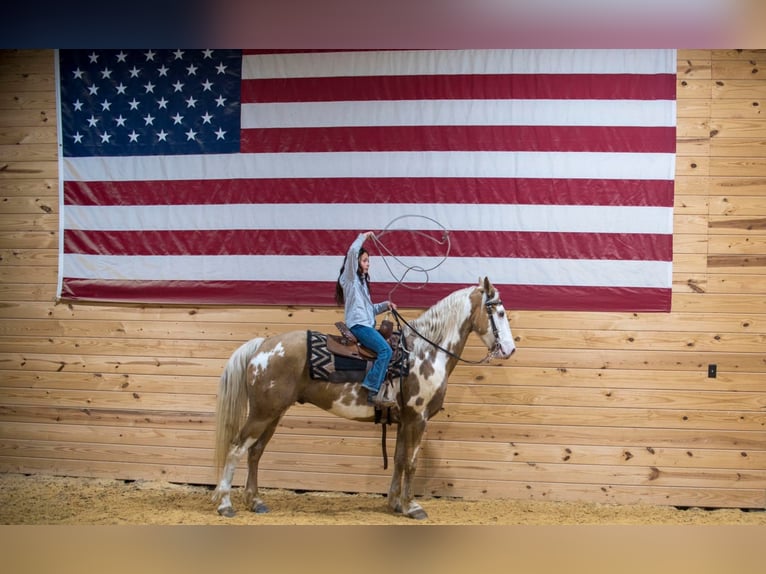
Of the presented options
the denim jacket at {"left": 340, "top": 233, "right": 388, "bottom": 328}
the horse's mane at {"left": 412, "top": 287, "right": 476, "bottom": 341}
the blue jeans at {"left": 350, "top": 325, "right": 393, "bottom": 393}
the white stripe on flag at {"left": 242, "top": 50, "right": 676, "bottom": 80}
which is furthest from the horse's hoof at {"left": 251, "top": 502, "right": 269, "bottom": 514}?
the white stripe on flag at {"left": 242, "top": 50, "right": 676, "bottom": 80}

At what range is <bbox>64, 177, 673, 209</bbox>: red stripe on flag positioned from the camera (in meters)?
Result: 5.65

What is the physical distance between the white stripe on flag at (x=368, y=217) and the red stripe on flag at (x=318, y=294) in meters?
0.45

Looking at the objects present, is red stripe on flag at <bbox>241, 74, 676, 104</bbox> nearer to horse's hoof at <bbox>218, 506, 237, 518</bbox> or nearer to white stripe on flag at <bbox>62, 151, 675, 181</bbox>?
white stripe on flag at <bbox>62, 151, 675, 181</bbox>

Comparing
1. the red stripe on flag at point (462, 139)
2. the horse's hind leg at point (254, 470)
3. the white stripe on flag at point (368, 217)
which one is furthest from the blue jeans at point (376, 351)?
the red stripe on flag at point (462, 139)

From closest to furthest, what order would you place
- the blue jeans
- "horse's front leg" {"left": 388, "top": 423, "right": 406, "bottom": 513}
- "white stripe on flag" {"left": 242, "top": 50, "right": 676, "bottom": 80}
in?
1. the blue jeans
2. "horse's front leg" {"left": 388, "top": 423, "right": 406, "bottom": 513}
3. "white stripe on flag" {"left": 242, "top": 50, "right": 676, "bottom": 80}

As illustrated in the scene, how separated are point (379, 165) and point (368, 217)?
0.42 meters

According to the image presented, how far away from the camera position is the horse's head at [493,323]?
5.09 metres

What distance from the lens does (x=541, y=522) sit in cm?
526

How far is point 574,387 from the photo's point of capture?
5715 millimetres

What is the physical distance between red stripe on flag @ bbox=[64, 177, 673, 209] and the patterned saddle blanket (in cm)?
129

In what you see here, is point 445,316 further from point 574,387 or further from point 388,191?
point 574,387

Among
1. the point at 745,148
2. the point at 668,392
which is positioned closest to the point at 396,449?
the point at 668,392

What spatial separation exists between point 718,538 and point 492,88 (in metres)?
3.87

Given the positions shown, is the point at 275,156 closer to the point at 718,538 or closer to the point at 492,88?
the point at 492,88
